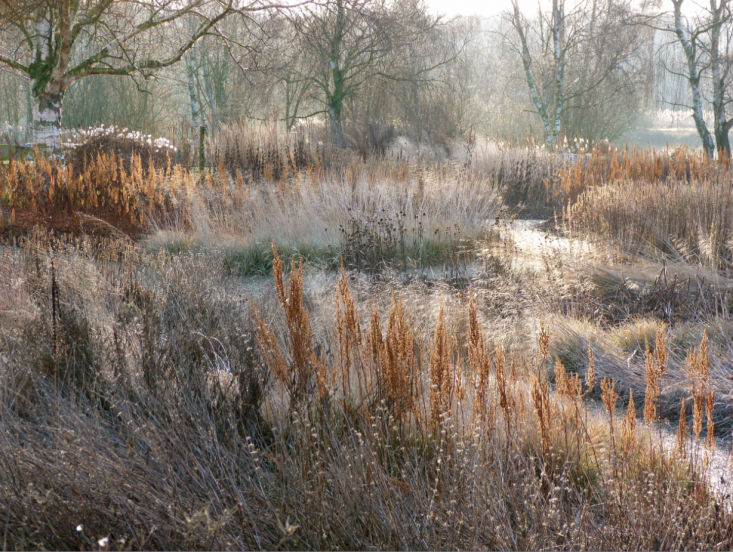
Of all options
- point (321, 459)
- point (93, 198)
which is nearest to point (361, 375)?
point (321, 459)

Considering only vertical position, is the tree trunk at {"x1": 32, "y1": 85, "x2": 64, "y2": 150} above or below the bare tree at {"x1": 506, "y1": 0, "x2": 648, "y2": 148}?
below

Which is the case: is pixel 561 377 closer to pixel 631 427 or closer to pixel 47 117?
pixel 631 427

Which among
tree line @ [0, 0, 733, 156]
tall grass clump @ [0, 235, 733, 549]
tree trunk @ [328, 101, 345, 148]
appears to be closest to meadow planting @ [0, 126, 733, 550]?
tall grass clump @ [0, 235, 733, 549]

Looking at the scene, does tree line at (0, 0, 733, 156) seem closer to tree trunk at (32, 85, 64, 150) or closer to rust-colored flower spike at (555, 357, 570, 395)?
tree trunk at (32, 85, 64, 150)

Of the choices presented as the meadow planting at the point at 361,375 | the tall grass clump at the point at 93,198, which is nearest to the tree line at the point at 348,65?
the tall grass clump at the point at 93,198

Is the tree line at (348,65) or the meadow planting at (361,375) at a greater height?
the tree line at (348,65)

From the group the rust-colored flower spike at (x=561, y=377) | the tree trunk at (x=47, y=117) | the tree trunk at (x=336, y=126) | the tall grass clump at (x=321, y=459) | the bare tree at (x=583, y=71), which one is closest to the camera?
the tall grass clump at (x=321, y=459)

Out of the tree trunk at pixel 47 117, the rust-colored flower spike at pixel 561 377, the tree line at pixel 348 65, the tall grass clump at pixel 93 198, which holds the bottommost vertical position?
the rust-colored flower spike at pixel 561 377

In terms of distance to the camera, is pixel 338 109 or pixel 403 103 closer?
pixel 338 109

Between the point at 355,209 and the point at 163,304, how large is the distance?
154 inches

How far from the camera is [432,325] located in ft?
14.7

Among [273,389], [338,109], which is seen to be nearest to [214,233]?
[273,389]

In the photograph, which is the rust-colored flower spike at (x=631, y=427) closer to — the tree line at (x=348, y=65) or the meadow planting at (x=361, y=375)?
the meadow planting at (x=361, y=375)

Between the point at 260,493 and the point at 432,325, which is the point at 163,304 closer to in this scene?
the point at 432,325
